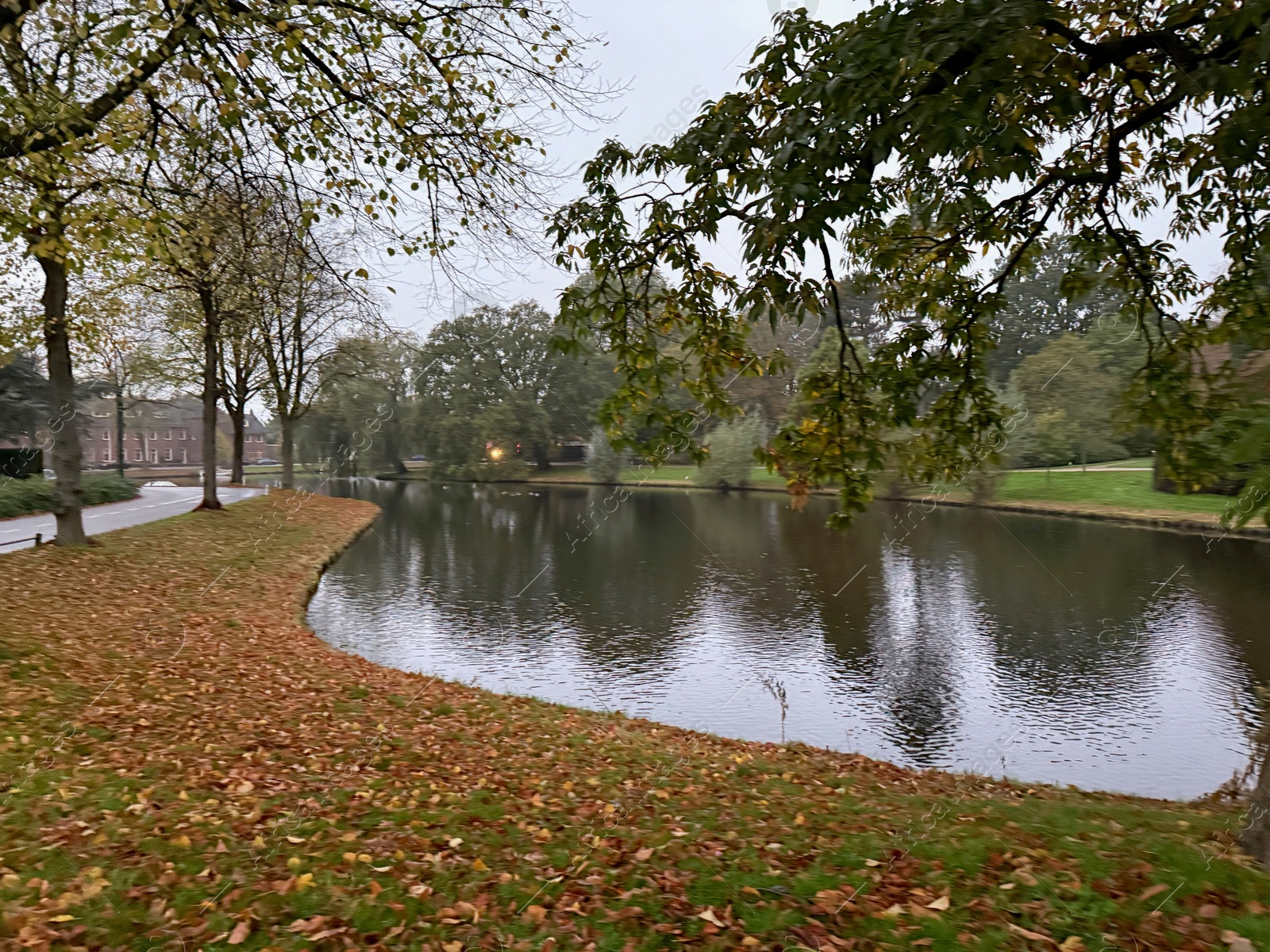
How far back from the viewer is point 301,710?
7.67 metres

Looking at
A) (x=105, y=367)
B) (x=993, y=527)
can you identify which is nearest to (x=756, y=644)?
(x=993, y=527)

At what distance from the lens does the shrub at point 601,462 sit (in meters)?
49.4

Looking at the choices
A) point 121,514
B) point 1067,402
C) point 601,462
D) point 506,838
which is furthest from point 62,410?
point 601,462

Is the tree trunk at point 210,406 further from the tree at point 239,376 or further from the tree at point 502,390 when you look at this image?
the tree at point 502,390

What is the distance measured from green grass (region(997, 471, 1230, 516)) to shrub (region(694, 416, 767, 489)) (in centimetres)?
1353

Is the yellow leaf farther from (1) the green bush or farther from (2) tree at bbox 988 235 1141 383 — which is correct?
(2) tree at bbox 988 235 1141 383

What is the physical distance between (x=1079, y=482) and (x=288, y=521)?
115ft

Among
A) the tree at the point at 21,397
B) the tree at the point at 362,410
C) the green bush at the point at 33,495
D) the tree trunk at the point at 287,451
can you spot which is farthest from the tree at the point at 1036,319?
the tree at the point at 21,397

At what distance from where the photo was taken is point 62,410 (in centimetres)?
1256

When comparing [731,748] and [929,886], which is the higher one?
[929,886]

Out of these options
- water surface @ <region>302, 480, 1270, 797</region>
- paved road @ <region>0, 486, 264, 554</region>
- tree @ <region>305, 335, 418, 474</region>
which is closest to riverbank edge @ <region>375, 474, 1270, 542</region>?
water surface @ <region>302, 480, 1270, 797</region>

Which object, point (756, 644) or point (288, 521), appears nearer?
point (756, 644)

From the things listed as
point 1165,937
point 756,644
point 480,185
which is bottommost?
point 756,644

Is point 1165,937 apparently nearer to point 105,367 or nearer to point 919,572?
point 919,572
